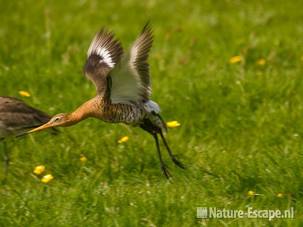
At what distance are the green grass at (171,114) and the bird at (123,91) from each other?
427 millimetres

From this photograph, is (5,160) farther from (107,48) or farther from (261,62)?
(261,62)

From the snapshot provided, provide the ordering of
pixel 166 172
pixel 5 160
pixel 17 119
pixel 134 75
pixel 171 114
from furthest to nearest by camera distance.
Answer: pixel 171 114, pixel 17 119, pixel 5 160, pixel 166 172, pixel 134 75

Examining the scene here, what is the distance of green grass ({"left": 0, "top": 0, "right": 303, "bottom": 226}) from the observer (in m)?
5.74

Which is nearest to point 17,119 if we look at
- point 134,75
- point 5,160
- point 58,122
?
point 5,160

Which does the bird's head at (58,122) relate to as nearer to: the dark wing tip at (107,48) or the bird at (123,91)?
the bird at (123,91)

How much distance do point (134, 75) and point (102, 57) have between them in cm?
62

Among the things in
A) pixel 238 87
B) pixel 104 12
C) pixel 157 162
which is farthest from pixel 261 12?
pixel 157 162

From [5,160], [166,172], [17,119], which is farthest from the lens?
[17,119]

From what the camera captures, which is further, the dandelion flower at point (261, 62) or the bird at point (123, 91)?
the dandelion flower at point (261, 62)

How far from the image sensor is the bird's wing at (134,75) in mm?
6016

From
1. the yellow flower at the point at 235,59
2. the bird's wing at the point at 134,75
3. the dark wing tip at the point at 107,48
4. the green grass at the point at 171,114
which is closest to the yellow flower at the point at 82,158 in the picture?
the green grass at the point at 171,114

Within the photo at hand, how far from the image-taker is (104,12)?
10703 millimetres

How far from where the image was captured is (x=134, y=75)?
6117 mm

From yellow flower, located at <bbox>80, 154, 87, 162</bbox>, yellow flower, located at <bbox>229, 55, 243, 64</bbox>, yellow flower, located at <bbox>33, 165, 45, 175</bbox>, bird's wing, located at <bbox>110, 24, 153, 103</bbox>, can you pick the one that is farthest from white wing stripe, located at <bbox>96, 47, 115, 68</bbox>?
yellow flower, located at <bbox>229, 55, 243, 64</bbox>
